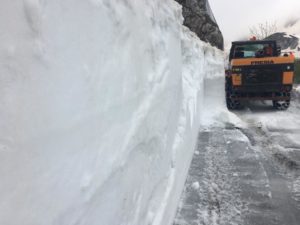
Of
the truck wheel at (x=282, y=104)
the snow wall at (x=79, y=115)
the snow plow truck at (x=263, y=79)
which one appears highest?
the snow wall at (x=79, y=115)

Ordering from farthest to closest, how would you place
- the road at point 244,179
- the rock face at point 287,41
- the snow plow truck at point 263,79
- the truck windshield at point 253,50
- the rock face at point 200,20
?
the rock face at point 287,41 → the rock face at point 200,20 → the truck windshield at point 253,50 → the snow plow truck at point 263,79 → the road at point 244,179

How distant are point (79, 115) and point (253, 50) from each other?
1236 centimetres

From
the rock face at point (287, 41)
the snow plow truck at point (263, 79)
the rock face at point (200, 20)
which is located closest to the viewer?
the snow plow truck at point (263, 79)

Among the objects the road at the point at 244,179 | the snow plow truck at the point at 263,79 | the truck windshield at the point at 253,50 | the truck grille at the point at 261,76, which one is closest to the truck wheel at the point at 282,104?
the snow plow truck at the point at 263,79

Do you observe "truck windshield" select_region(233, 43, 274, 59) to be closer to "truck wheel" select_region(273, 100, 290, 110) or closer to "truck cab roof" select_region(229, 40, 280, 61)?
"truck cab roof" select_region(229, 40, 280, 61)

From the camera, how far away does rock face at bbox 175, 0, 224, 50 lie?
19.5 m

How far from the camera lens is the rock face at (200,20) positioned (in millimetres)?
19484

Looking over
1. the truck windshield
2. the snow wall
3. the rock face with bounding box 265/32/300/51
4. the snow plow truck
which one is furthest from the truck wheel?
the rock face with bounding box 265/32/300/51

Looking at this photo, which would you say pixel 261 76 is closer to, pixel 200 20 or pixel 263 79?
pixel 263 79

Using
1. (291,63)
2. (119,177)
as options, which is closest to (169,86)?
(119,177)

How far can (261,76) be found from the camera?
40.0 feet

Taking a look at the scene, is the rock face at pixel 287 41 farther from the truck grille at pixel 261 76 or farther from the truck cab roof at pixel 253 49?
the truck grille at pixel 261 76

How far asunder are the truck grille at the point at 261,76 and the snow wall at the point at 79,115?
→ 8.86m

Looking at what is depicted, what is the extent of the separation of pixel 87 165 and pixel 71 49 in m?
0.56
